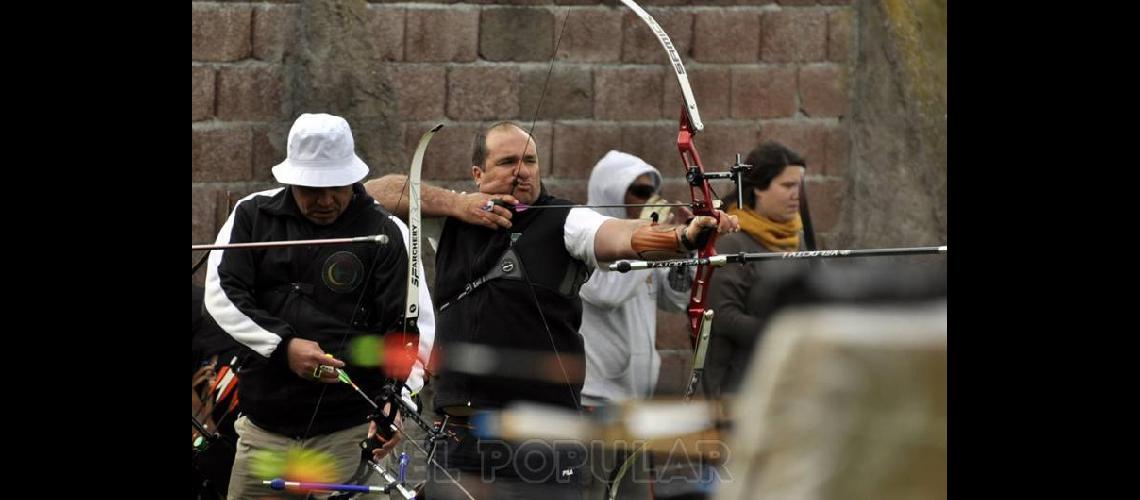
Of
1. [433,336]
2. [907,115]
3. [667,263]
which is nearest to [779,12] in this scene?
[907,115]

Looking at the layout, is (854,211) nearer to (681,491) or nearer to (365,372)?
(681,491)

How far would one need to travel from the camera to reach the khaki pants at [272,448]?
3.43 meters

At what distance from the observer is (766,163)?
128 inches

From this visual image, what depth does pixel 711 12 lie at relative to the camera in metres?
3.44

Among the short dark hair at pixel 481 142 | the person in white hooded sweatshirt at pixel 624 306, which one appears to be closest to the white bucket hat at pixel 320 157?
the short dark hair at pixel 481 142

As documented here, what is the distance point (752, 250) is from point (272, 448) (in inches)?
45.7

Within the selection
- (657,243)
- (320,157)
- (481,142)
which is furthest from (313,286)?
(657,243)

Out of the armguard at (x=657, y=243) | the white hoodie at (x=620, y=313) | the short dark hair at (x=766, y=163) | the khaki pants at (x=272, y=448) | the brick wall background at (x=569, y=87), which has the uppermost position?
the brick wall background at (x=569, y=87)

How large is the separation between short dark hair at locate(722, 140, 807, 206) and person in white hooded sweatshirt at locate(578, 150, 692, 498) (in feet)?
0.47

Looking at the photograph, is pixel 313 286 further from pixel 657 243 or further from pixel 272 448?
pixel 657 243

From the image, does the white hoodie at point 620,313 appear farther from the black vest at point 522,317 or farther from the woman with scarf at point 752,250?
the woman with scarf at point 752,250

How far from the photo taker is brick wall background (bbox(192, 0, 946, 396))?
328 centimetres

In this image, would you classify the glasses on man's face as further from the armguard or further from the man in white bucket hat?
the man in white bucket hat

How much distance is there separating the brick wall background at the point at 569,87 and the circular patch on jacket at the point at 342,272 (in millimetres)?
257
